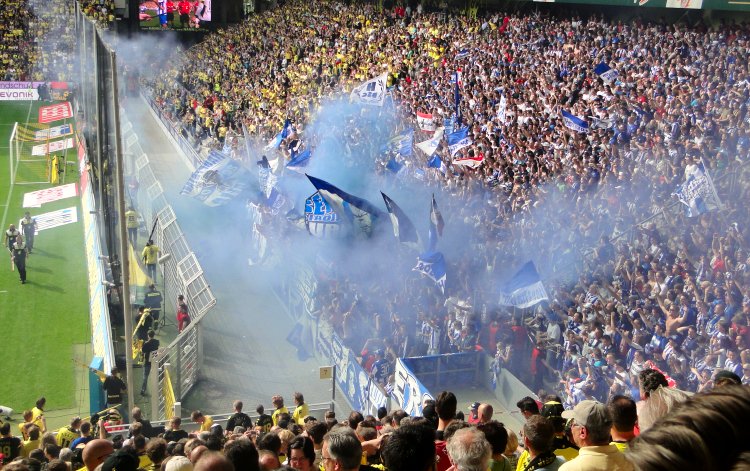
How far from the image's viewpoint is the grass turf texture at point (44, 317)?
15.0m

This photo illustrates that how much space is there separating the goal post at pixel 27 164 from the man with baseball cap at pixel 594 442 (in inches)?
1109

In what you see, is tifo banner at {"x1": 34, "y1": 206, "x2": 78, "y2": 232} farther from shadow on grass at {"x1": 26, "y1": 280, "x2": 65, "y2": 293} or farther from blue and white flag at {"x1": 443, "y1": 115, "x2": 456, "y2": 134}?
blue and white flag at {"x1": 443, "y1": 115, "x2": 456, "y2": 134}

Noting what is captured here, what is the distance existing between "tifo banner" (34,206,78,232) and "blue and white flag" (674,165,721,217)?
57.4ft

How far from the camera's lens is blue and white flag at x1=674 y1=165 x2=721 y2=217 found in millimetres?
13141

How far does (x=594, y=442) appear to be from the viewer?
4297mm

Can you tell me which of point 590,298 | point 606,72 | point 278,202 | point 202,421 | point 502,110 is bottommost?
point 202,421

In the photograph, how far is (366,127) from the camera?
26547 millimetres

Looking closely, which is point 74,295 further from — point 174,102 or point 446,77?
point 174,102

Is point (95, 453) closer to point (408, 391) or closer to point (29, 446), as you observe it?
point (29, 446)

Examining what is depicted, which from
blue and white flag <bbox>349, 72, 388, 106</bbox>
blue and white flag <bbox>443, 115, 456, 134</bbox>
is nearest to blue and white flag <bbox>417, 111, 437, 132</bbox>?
blue and white flag <bbox>443, 115, 456, 134</bbox>

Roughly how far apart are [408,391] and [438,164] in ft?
27.7

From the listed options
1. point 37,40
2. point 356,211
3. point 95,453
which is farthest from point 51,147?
point 95,453

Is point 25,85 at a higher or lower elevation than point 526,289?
higher

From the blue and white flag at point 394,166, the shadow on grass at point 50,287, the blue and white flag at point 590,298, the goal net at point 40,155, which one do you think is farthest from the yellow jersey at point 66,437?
the goal net at point 40,155
